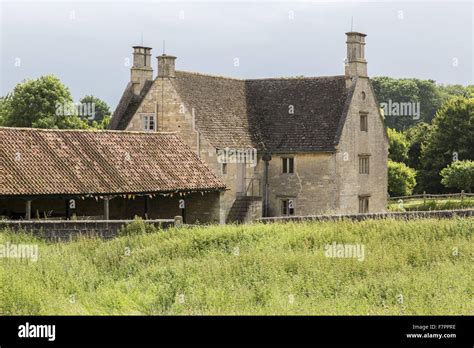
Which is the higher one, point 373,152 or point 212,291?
point 373,152

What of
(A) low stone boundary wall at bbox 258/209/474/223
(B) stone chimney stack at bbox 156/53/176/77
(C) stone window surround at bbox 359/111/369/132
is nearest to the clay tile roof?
(B) stone chimney stack at bbox 156/53/176/77

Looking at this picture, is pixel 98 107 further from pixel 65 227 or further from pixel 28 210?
pixel 65 227

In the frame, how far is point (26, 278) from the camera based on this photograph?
1914 cm

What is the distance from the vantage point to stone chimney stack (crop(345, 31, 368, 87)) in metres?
48.5

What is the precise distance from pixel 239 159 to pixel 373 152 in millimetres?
8419

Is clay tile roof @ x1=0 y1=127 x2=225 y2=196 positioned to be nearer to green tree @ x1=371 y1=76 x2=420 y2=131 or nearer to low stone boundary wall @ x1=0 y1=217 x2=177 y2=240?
low stone boundary wall @ x1=0 y1=217 x2=177 y2=240

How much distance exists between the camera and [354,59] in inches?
1907

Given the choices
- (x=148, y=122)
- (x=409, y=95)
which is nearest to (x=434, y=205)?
(x=148, y=122)

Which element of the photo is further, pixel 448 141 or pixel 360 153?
pixel 448 141

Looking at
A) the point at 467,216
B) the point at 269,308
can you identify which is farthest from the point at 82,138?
the point at 269,308

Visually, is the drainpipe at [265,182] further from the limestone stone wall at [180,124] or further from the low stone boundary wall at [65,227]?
the low stone boundary wall at [65,227]

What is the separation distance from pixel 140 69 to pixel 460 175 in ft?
88.6

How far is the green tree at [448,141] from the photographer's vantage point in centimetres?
7281
